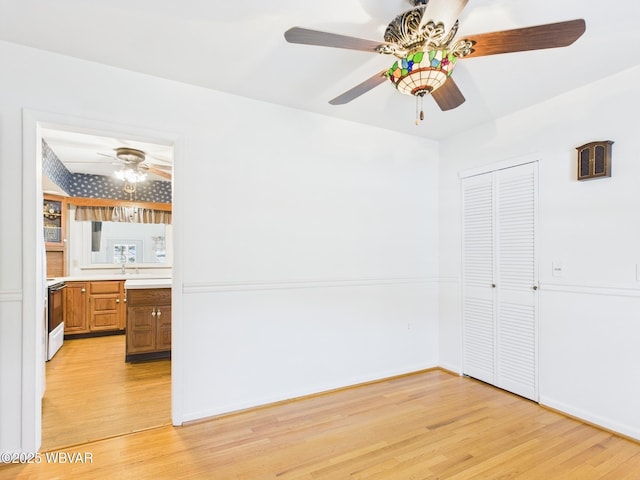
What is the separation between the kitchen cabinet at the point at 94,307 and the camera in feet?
16.4

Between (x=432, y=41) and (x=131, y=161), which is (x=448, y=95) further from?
(x=131, y=161)

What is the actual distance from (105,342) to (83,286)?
0.92 metres

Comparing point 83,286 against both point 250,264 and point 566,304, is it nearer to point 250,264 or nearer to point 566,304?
point 250,264

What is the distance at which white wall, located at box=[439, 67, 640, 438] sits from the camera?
243cm

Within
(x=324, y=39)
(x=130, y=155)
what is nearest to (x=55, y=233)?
(x=130, y=155)

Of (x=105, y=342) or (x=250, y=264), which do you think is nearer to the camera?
(x=250, y=264)

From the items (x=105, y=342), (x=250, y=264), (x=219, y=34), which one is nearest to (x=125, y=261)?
(x=105, y=342)

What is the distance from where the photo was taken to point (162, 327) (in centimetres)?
399

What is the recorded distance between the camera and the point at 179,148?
8.55ft

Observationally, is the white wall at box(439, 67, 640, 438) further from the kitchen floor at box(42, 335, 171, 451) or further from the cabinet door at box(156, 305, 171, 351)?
the cabinet door at box(156, 305, 171, 351)

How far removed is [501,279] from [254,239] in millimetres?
2351

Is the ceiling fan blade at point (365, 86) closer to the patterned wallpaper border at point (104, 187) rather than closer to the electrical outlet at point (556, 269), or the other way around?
the electrical outlet at point (556, 269)

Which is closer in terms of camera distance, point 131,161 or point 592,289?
point 592,289

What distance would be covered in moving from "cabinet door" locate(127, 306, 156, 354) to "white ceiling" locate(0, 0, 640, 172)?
2603 mm
